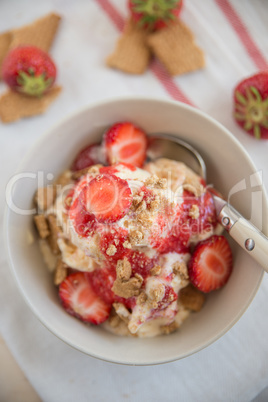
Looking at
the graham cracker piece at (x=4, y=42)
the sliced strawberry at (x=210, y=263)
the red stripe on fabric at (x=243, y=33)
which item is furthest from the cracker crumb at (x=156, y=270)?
the graham cracker piece at (x=4, y=42)

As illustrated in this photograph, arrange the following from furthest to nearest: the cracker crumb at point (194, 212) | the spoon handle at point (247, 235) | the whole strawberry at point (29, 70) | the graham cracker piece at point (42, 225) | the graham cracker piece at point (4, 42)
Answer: the graham cracker piece at point (4, 42) < the whole strawberry at point (29, 70) < the graham cracker piece at point (42, 225) < the cracker crumb at point (194, 212) < the spoon handle at point (247, 235)

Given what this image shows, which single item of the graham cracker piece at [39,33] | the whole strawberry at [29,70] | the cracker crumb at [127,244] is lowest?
the cracker crumb at [127,244]

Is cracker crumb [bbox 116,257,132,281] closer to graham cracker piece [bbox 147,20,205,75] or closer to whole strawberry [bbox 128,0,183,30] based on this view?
graham cracker piece [bbox 147,20,205,75]

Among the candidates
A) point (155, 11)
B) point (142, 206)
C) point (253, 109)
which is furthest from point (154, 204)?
point (155, 11)

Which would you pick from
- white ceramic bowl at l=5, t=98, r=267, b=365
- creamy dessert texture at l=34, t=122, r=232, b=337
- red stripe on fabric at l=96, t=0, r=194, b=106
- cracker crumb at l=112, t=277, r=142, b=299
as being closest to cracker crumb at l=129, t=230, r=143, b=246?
creamy dessert texture at l=34, t=122, r=232, b=337

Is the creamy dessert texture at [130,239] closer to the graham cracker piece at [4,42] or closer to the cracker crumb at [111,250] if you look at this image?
the cracker crumb at [111,250]

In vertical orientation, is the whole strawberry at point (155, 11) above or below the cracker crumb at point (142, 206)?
above
